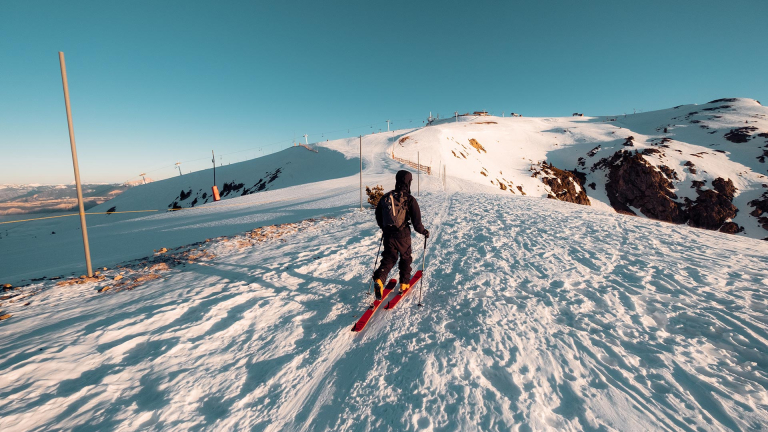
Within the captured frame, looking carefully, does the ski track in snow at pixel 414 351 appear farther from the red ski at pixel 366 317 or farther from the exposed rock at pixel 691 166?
the exposed rock at pixel 691 166

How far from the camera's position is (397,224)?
4555 millimetres

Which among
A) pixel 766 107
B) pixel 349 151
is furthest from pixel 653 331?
pixel 766 107

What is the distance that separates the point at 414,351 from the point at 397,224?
1.97 metres

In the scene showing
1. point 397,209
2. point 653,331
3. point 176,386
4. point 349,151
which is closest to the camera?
point 176,386

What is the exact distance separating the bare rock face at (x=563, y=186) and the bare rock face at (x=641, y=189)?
18.3 feet

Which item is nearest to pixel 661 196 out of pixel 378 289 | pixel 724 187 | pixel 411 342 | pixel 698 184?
pixel 698 184

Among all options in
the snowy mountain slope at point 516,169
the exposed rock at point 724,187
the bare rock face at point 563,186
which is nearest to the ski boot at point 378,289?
the snowy mountain slope at point 516,169

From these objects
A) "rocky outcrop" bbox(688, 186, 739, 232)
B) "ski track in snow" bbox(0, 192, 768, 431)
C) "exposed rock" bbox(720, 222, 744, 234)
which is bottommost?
"exposed rock" bbox(720, 222, 744, 234)

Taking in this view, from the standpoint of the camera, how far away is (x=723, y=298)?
424 centimetres

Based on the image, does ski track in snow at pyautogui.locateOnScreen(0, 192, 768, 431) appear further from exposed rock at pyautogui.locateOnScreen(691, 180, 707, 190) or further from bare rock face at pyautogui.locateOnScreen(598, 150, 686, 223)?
exposed rock at pyautogui.locateOnScreen(691, 180, 707, 190)

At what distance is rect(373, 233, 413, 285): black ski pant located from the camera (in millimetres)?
4637

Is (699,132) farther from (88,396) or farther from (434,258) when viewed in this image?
(88,396)

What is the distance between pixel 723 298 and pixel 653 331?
189 centimetres

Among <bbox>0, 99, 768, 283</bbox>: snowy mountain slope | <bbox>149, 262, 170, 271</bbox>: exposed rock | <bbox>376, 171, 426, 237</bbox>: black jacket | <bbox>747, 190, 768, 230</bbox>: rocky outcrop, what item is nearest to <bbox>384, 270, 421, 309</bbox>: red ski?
<bbox>376, 171, 426, 237</bbox>: black jacket
